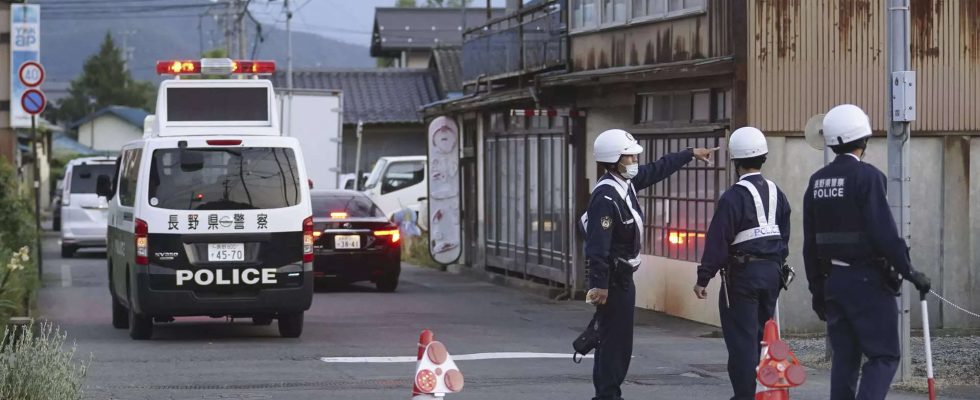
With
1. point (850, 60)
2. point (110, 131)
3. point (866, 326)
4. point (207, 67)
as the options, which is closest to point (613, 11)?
point (850, 60)

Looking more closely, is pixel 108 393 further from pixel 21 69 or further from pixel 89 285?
pixel 89 285

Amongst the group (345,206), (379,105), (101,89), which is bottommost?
(345,206)

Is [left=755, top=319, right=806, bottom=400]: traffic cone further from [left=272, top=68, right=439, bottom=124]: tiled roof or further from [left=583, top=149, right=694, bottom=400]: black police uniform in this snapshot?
[left=272, top=68, right=439, bottom=124]: tiled roof

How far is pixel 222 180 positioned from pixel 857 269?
7459 mm

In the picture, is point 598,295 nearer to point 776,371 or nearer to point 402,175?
point 776,371

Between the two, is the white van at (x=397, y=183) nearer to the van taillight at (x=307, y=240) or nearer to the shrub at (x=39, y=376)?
the van taillight at (x=307, y=240)

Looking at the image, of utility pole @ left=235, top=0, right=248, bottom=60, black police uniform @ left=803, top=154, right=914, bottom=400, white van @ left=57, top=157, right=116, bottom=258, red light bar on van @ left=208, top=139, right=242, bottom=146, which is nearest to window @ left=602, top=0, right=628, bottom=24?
red light bar on van @ left=208, top=139, right=242, bottom=146

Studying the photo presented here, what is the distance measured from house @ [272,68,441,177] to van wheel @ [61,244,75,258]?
17275 mm

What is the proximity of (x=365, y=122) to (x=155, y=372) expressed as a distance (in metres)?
36.1

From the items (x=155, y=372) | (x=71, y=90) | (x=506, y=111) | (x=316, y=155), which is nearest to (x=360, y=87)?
(x=316, y=155)

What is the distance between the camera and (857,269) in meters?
8.48

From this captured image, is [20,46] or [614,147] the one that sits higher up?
[20,46]

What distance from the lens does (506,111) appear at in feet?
75.8

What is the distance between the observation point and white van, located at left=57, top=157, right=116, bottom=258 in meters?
29.5
